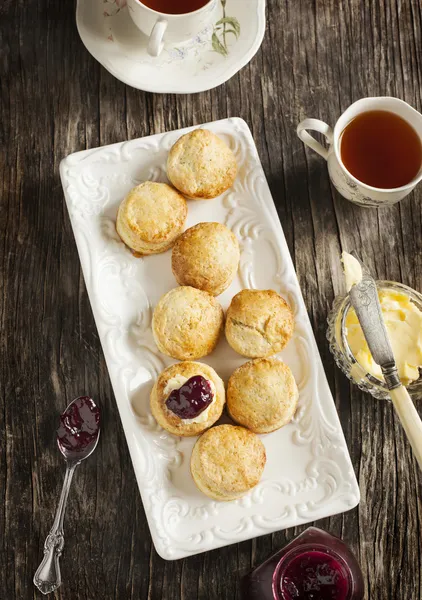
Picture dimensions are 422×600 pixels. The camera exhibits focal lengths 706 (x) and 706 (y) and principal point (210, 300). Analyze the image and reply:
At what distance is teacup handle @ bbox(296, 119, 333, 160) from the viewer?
218cm

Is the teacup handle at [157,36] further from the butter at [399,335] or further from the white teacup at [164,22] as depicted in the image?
the butter at [399,335]

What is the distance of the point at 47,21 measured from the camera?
2.50 m

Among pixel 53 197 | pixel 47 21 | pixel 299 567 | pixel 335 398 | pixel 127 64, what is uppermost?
pixel 47 21

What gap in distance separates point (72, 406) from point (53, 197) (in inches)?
28.4

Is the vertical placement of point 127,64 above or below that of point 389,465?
above

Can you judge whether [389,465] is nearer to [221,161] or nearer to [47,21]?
[221,161]

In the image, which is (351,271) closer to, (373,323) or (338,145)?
(373,323)

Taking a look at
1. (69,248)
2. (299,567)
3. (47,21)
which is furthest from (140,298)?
(47,21)

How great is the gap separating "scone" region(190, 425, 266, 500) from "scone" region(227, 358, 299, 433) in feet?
0.18

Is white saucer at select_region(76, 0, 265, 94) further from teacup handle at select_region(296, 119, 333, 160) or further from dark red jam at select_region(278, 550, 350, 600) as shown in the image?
dark red jam at select_region(278, 550, 350, 600)

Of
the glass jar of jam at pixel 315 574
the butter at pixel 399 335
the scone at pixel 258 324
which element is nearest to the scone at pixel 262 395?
the scone at pixel 258 324

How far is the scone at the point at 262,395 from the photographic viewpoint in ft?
6.80

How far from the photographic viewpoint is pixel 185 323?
6.87 ft

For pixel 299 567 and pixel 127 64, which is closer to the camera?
pixel 299 567
